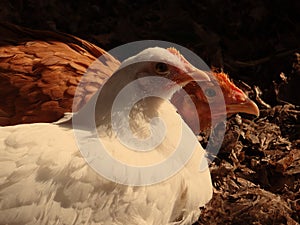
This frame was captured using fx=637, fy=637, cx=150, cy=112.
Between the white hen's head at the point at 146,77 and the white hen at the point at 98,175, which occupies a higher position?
the white hen's head at the point at 146,77

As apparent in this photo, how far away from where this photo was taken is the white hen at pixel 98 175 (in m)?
2.08

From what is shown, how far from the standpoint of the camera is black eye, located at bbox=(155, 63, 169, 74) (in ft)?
7.04

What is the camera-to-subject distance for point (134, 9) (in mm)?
3760

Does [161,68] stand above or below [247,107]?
above

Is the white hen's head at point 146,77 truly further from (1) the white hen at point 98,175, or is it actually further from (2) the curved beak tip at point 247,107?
(2) the curved beak tip at point 247,107

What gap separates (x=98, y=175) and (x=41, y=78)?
0.60 m

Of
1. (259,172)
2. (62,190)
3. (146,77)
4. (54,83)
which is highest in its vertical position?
(146,77)

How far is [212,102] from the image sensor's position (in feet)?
8.30

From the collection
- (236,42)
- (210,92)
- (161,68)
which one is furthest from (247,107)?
(236,42)

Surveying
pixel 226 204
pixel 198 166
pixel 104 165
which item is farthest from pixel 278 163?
pixel 104 165

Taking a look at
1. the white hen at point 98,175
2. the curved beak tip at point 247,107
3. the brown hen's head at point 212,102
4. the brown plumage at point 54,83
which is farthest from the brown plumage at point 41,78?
the curved beak tip at point 247,107

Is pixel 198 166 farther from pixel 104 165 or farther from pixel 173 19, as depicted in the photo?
pixel 173 19

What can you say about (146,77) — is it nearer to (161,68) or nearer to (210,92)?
(161,68)

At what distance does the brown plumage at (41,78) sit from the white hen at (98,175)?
20 cm
